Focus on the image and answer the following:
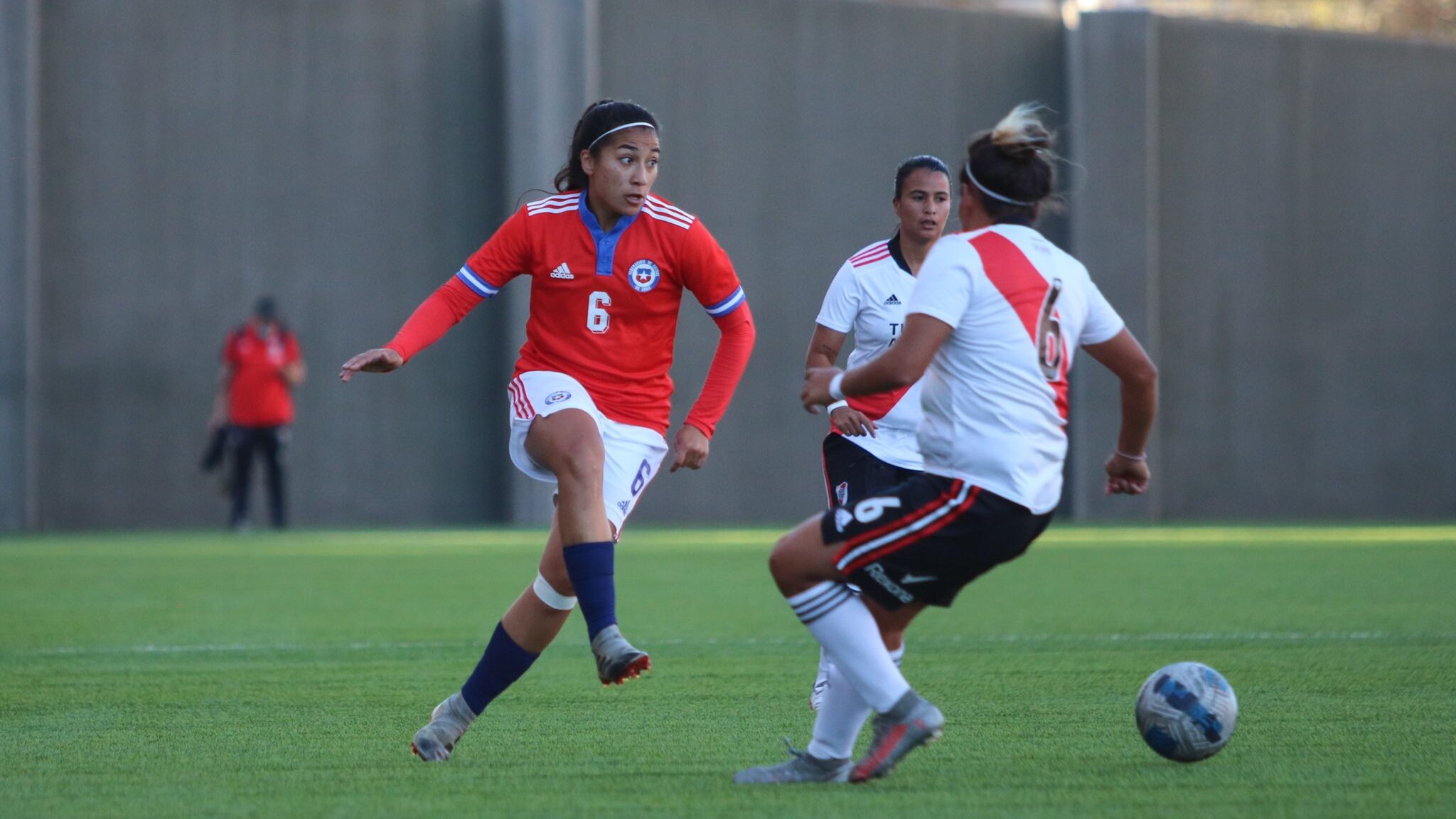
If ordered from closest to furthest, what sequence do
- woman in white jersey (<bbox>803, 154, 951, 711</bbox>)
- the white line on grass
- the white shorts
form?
the white shorts < woman in white jersey (<bbox>803, 154, 951, 711</bbox>) < the white line on grass

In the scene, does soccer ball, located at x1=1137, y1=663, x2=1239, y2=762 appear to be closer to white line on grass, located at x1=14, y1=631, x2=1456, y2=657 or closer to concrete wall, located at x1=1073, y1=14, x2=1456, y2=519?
white line on grass, located at x1=14, y1=631, x2=1456, y2=657

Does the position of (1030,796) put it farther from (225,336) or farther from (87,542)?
(225,336)

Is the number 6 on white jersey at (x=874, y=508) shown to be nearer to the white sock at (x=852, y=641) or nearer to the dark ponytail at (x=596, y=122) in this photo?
the white sock at (x=852, y=641)

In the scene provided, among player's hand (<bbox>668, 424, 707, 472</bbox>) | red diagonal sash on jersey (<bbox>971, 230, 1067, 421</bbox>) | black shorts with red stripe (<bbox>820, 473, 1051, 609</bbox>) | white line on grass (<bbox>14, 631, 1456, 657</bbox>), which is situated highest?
red diagonal sash on jersey (<bbox>971, 230, 1067, 421</bbox>)

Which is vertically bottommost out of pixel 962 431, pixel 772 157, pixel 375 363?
pixel 962 431

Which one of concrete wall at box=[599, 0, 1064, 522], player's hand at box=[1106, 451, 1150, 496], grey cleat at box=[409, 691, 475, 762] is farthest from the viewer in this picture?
concrete wall at box=[599, 0, 1064, 522]

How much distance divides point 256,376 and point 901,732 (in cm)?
1272

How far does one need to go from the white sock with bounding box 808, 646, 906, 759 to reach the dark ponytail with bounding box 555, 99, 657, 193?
5.42 ft

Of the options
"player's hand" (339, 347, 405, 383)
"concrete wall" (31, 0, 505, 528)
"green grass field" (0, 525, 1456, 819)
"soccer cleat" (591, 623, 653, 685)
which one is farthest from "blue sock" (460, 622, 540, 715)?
"concrete wall" (31, 0, 505, 528)

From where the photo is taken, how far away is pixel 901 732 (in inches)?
154

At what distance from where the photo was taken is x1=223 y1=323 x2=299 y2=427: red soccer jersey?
51.3 feet

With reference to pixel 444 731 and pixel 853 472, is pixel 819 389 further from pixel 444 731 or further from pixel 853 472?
pixel 853 472

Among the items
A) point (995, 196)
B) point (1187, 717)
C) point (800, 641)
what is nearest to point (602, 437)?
point (995, 196)

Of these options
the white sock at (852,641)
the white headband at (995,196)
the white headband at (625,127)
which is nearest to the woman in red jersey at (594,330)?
the white headband at (625,127)
